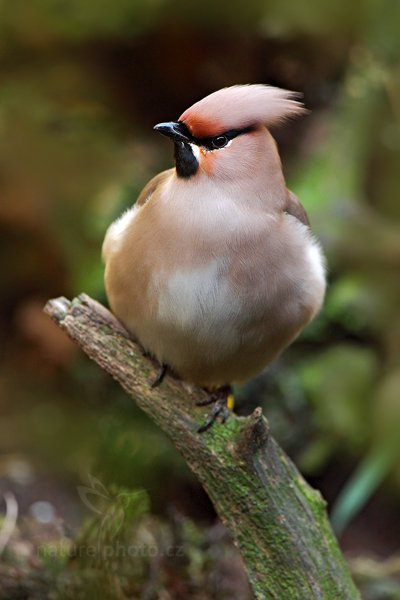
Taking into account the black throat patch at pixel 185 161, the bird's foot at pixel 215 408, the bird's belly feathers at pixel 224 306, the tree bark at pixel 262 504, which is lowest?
the tree bark at pixel 262 504

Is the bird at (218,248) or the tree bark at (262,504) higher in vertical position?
the bird at (218,248)

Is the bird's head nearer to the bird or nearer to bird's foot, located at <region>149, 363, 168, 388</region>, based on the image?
the bird

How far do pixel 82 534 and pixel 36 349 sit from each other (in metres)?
2.47

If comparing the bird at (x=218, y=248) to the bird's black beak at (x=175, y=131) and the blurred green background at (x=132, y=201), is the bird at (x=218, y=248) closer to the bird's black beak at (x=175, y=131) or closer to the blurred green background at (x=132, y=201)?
the bird's black beak at (x=175, y=131)

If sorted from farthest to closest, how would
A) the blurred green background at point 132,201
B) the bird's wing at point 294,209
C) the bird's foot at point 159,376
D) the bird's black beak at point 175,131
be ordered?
1. the blurred green background at point 132,201
2. the bird's wing at point 294,209
3. the bird's foot at point 159,376
4. the bird's black beak at point 175,131

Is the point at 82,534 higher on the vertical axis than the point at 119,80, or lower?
lower

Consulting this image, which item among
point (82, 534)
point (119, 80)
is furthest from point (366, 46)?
point (82, 534)

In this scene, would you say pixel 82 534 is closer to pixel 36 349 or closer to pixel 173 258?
pixel 173 258

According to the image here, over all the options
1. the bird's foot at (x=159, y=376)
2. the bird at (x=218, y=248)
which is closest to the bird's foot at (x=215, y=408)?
the bird at (x=218, y=248)

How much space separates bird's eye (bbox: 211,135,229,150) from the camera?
257 centimetres

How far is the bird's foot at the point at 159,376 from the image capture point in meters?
2.70

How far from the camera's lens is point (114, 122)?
5609mm

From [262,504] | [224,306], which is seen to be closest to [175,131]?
[224,306]

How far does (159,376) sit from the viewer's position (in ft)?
8.92
